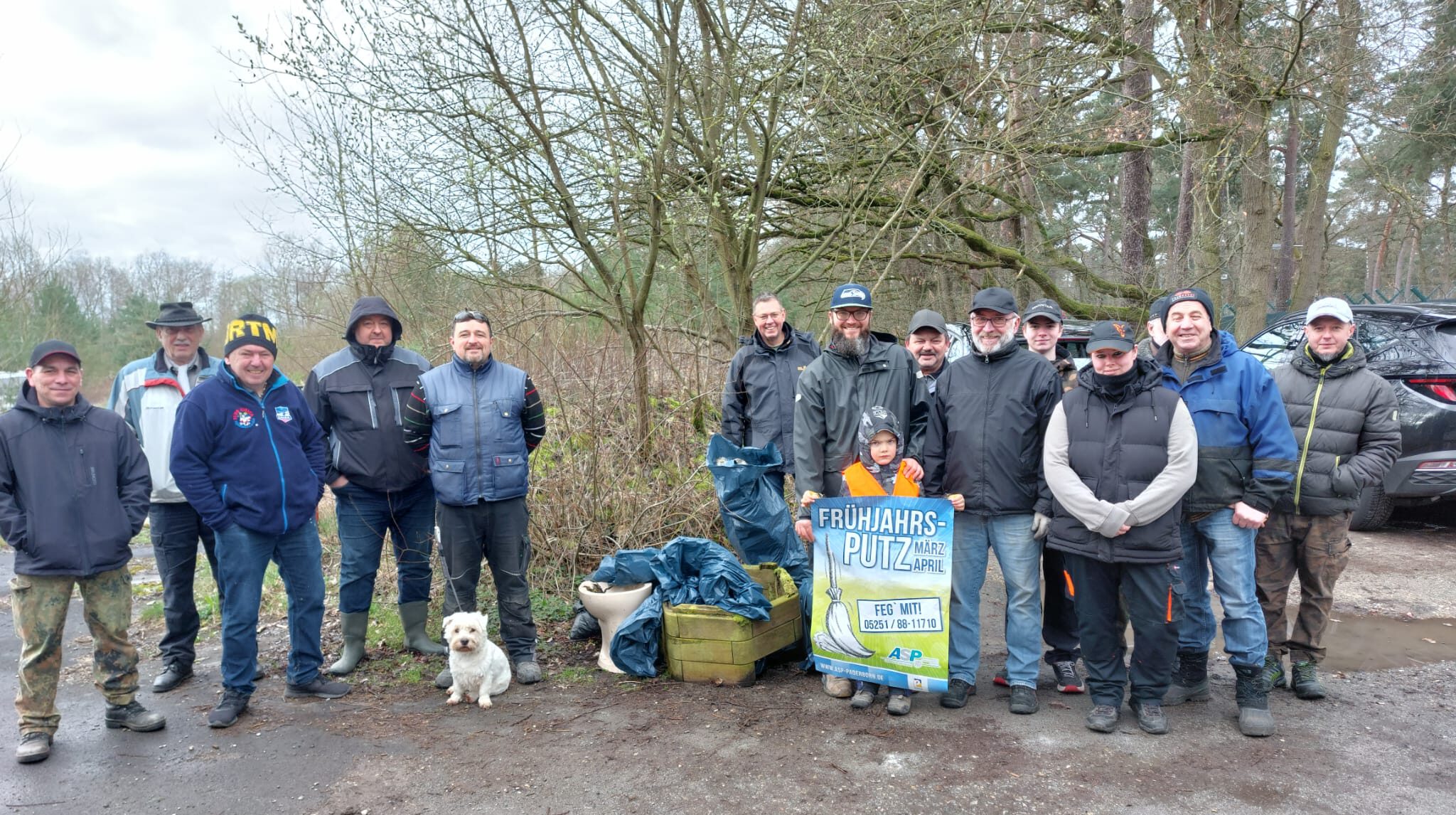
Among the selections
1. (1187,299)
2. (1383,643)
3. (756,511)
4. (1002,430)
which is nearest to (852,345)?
(1002,430)

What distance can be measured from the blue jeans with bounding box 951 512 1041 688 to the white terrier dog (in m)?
2.42

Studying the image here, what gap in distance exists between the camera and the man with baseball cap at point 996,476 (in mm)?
4211

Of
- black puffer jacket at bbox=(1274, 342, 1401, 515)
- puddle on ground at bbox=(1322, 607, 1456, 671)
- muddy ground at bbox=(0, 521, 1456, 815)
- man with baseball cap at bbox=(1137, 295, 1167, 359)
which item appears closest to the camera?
muddy ground at bbox=(0, 521, 1456, 815)

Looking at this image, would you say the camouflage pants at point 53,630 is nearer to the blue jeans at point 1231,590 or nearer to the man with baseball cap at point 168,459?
the man with baseball cap at point 168,459

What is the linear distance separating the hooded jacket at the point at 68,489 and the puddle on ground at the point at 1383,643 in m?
6.36

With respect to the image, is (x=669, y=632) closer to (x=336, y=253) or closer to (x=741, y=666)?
(x=741, y=666)

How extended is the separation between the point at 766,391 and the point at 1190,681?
2.77 m

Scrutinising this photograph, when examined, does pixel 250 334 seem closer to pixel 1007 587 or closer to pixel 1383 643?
pixel 1007 587

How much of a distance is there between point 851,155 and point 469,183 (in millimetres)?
3483

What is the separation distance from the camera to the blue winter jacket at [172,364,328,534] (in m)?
4.20

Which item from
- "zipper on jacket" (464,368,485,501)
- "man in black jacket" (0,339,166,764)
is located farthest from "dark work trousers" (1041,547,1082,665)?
"man in black jacket" (0,339,166,764)

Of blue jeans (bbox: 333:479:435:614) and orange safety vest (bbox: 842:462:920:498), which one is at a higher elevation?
orange safety vest (bbox: 842:462:920:498)

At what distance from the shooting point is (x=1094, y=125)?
827 centimetres

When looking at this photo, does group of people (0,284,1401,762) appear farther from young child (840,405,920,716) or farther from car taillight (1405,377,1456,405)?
car taillight (1405,377,1456,405)
